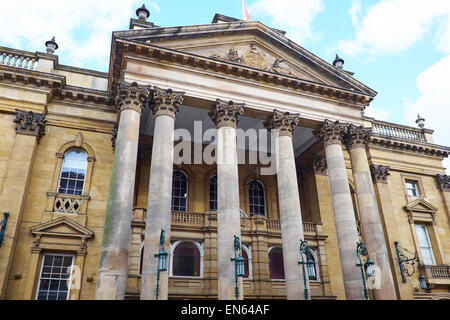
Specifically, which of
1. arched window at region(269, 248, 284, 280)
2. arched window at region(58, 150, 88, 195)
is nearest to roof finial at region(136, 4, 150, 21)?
arched window at region(58, 150, 88, 195)

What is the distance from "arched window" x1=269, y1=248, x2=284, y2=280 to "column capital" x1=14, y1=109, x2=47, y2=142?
13594 millimetres

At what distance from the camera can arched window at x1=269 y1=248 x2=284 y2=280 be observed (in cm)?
1989

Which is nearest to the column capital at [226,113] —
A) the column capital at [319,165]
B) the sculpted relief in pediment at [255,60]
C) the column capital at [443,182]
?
the sculpted relief in pediment at [255,60]

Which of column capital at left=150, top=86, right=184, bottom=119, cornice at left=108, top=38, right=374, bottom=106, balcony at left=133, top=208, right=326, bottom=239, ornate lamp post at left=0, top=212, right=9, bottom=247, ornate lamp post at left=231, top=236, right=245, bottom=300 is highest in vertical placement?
cornice at left=108, top=38, right=374, bottom=106

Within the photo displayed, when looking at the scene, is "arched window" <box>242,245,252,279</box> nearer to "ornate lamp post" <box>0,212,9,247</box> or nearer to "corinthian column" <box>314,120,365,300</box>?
"corinthian column" <box>314,120,365,300</box>

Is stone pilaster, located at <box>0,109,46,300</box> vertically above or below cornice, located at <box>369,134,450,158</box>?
below

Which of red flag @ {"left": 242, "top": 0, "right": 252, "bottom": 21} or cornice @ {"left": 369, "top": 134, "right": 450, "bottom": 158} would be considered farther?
cornice @ {"left": 369, "top": 134, "right": 450, "bottom": 158}

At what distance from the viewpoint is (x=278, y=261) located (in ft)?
66.7

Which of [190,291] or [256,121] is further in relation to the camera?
[256,121]

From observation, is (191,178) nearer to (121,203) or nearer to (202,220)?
(202,220)

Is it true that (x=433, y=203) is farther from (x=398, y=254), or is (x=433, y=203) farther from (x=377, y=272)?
(x=377, y=272)
